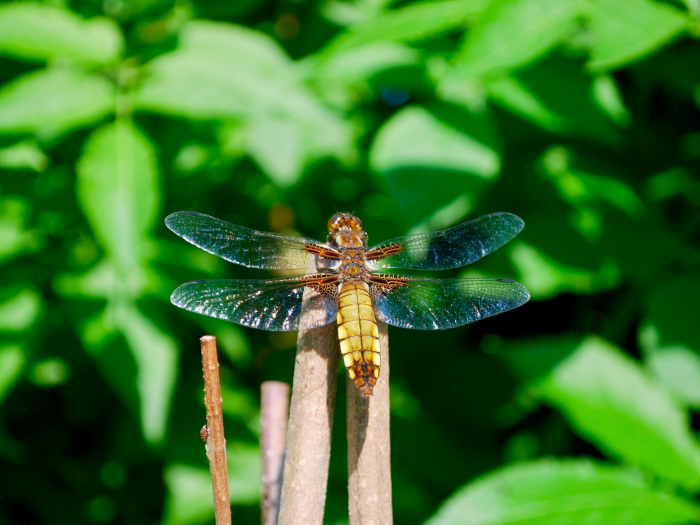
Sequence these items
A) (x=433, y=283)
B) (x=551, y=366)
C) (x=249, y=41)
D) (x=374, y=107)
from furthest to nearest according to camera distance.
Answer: (x=374, y=107), (x=249, y=41), (x=551, y=366), (x=433, y=283)

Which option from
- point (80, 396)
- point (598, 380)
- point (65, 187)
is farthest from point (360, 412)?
point (80, 396)

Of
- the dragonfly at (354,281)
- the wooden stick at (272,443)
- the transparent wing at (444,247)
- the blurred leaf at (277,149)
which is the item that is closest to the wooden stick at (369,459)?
the wooden stick at (272,443)

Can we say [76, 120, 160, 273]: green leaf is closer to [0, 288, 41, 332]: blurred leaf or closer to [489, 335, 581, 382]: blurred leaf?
[0, 288, 41, 332]: blurred leaf

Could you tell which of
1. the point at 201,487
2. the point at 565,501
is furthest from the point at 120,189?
the point at 565,501

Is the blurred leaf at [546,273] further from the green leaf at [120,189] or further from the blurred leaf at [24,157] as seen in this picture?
the blurred leaf at [24,157]

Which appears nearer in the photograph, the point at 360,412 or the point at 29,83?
the point at 360,412

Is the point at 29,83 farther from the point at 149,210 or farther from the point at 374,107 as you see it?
the point at 374,107

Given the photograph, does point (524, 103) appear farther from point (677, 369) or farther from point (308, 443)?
point (308, 443)
